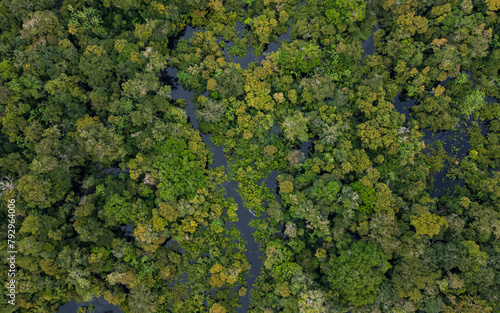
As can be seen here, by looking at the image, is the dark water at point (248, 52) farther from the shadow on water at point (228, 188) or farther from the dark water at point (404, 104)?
the dark water at point (404, 104)

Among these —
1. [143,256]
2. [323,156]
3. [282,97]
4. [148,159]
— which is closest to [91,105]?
[148,159]

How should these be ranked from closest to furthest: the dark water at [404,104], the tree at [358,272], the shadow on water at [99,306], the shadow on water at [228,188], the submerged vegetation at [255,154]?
1. the tree at [358,272]
2. the submerged vegetation at [255,154]
3. the shadow on water at [99,306]
4. the shadow on water at [228,188]
5. the dark water at [404,104]

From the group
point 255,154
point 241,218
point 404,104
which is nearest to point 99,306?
point 241,218

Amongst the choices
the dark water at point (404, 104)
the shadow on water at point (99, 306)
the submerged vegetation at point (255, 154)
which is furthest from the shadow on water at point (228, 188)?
the dark water at point (404, 104)

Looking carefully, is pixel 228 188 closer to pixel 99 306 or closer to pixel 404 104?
pixel 99 306

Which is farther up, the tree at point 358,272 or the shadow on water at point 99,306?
the tree at point 358,272

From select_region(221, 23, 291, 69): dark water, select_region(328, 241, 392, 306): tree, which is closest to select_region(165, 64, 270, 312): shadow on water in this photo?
select_region(221, 23, 291, 69): dark water

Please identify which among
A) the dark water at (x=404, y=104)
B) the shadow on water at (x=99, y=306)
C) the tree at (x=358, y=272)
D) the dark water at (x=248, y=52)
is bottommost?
the shadow on water at (x=99, y=306)

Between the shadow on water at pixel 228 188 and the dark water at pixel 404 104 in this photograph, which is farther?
the dark water at pixel 404 104
